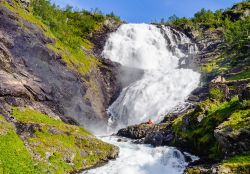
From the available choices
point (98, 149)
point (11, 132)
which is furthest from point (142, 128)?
point (11, 132)

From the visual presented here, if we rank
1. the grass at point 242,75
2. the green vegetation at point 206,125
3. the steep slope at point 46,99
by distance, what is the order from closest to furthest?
1. the steep slope at point 46,99
2. the green vegetation at point 206,125
3. the grass at point 242,75

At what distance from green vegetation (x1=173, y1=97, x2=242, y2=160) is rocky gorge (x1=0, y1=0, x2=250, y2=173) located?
0.09 metres

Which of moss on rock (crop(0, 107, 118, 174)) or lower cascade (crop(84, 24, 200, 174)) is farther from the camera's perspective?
lower cascade (crop(84, 24, 200, 174))

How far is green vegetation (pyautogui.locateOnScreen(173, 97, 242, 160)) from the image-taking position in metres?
30.1

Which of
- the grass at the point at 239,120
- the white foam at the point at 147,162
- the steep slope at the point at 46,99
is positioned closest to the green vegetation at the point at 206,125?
the grass at the point at 239,120

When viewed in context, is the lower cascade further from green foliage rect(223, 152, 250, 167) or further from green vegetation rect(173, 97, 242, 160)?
green foliage rect(223, 152, 250, 167)

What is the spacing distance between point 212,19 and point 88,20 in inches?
1502

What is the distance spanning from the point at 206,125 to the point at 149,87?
114 feet

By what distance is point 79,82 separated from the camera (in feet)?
190

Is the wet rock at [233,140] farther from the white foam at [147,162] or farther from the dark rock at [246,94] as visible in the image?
the white foam at [147,162]

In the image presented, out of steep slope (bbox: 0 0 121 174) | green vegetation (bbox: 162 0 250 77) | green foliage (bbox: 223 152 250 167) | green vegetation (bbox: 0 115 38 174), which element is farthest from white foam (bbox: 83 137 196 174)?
green vegetation (bbox: 162 0 250 77)

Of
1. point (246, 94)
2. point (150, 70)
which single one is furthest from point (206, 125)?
point (150, 70)

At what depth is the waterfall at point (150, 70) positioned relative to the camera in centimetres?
6212

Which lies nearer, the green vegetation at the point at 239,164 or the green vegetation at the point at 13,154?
the green vegetation at the point at 239,164
